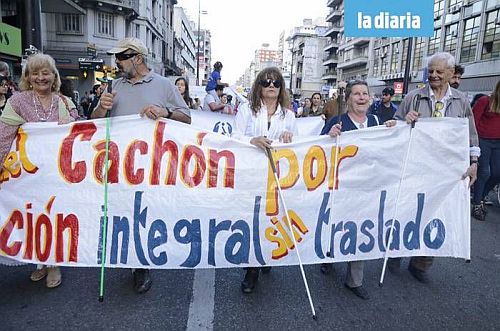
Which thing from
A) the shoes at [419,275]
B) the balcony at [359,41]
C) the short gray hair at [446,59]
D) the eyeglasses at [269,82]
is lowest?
the shoes at [419,275]

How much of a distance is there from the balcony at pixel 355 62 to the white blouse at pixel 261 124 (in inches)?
2286

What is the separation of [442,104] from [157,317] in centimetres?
308

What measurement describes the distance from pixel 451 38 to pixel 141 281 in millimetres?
38576

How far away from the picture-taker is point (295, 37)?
106m

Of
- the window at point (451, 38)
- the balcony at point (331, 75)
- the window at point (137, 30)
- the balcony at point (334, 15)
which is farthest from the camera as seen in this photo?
the balcony at point (331, 75)

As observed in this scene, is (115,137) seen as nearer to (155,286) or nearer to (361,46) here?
(155,286)

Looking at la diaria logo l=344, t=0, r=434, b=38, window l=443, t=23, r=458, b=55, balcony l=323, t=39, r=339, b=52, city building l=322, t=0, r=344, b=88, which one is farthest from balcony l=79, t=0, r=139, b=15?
balcony l=323, t=39, r=339, b=52

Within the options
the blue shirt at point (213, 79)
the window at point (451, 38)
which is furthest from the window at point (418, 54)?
the blue shirt at point (213, 79)

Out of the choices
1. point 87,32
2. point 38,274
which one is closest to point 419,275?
point 38,274

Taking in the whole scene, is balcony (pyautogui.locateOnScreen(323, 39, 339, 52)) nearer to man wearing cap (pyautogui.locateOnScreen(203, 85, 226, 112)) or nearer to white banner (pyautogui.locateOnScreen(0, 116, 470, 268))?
man wearing cap (pyautogui.locateOnScreen(203, 85, 226, 112))

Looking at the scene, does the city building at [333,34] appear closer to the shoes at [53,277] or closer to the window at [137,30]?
the window at [137,30]

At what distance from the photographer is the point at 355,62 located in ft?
197

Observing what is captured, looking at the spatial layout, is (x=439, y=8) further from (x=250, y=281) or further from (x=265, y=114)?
(x=250, y=281)

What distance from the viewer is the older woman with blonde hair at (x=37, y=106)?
9.89 feet
